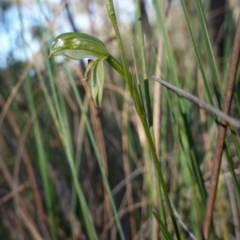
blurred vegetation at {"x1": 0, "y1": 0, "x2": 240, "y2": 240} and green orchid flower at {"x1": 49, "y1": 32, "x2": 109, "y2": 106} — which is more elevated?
green orchid flower at {"x1": 49, "y1": 32, "x2": 109, "y2": 106}

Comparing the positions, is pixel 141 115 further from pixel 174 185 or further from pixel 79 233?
pixel 79 233

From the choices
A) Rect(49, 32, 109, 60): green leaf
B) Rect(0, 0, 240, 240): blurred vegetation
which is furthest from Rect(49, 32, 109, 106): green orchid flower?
Rect(0, 0, 240, 240): blurred vegetation

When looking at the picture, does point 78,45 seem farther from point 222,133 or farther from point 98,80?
point 222,133

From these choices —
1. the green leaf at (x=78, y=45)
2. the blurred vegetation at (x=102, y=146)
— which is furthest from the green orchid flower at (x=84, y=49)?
the blurred vegetation at (x=102, y=146)

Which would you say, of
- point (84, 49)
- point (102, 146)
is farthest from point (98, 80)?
point (102, 146)

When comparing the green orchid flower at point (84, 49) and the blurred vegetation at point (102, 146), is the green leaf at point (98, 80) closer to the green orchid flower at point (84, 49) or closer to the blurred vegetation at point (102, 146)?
the green orchid flower at point (84, 49)

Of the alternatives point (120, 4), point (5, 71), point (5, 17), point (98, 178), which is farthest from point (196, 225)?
point (120, 4)

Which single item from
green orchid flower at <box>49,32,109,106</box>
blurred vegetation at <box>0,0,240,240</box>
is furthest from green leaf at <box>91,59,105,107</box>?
blurred vegetation at <box>0,0,240,240</box>

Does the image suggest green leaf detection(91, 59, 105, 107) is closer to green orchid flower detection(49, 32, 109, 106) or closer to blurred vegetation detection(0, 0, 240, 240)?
green orchid flower detection(49, 32, 109, 106)

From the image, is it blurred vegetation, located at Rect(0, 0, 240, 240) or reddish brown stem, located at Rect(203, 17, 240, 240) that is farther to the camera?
blurred vegetation, located at Rect(0, 0, 240, 240)
